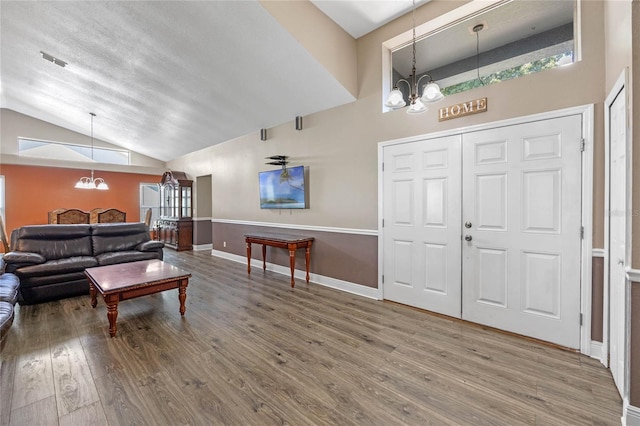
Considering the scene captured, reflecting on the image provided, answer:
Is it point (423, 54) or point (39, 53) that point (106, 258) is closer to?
point (39, 53)

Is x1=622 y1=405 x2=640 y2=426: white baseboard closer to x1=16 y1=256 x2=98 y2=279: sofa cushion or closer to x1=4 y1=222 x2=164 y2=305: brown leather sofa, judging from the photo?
x1=4 y1=222 x2=164 y2=305: brown leather sofa

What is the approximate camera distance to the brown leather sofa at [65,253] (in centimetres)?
333

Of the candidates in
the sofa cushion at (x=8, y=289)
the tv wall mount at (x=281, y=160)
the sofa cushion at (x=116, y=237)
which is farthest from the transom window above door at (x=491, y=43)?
the sofa cushion at (x=116, y=237)

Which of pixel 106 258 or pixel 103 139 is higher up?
pixel 103 139

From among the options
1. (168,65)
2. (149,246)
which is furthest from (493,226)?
(149,246)

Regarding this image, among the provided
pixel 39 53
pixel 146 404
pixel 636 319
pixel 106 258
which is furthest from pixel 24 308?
pixel 636 319

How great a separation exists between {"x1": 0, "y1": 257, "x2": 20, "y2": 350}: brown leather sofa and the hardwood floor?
1.04 feet

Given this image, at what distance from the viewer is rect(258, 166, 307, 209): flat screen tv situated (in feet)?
14.7

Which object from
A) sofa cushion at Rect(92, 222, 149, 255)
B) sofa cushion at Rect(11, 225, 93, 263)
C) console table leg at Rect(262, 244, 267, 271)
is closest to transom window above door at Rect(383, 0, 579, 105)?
console table leg at Rect(262, 244, 267, 271)

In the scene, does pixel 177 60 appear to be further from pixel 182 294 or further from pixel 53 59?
pixel 182 294

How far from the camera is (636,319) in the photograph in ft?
5.03

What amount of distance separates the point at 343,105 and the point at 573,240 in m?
3.00

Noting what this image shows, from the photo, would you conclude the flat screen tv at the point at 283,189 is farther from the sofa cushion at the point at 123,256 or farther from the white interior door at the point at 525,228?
→ the white interior door at the point at 525,228

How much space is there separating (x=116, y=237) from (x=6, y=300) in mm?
2241
